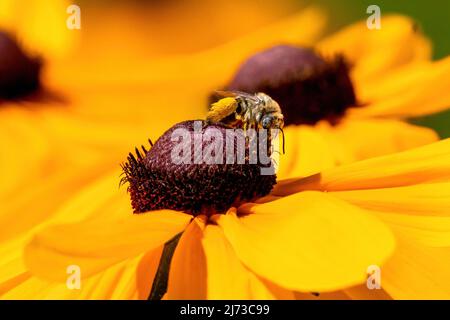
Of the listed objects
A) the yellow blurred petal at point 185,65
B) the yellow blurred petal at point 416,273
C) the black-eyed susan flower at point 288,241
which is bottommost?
the yellow blurred petal at point 416,273

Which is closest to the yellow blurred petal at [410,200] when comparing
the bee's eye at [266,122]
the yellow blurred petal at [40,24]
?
the bee's eye at [266,122]

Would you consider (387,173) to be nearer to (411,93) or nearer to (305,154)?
(305,154)

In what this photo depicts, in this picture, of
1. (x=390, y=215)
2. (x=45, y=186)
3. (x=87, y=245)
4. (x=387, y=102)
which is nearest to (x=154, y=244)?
(x=87, y=245)

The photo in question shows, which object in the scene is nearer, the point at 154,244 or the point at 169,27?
the point at 154,244

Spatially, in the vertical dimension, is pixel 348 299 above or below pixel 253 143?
below

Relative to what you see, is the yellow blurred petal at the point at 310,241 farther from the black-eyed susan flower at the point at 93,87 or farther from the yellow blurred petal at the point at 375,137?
the black-eyed susan flower at the point at 93,87

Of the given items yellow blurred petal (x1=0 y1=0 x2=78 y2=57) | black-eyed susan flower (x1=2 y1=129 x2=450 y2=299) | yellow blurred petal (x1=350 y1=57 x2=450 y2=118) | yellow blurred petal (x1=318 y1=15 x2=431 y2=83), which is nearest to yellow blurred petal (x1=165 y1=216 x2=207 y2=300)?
black-eyed susan flower (x1=2 y1=129 x2=450 y2=299)
